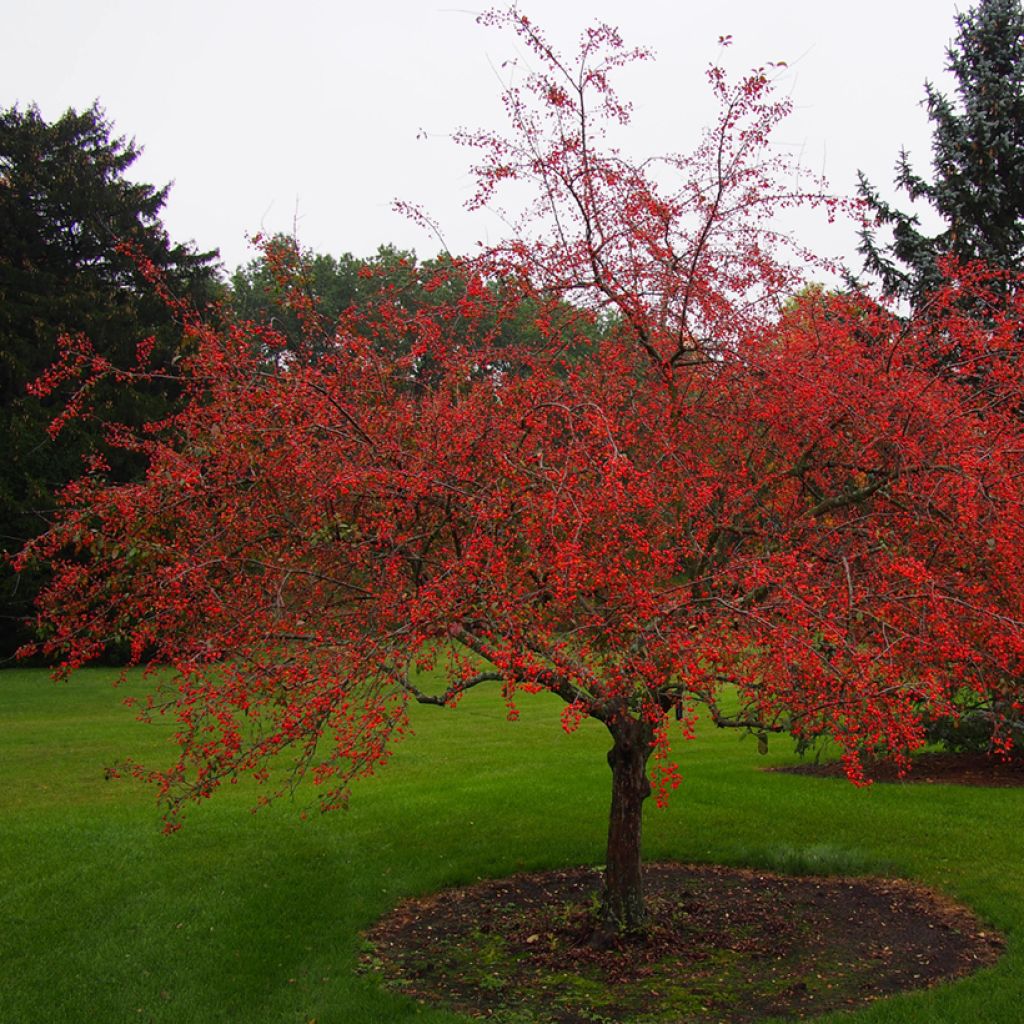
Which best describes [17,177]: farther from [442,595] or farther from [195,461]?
[442,595]

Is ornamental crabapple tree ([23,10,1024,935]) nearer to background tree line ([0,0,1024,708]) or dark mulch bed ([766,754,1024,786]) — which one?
dark mulch bed ([766,754,1024,786])

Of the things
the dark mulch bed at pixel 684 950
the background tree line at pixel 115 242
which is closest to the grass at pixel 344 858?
the dark mulch bed at pixel 684 950

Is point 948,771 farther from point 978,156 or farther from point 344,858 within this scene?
point 978,156

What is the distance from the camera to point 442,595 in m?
4.61

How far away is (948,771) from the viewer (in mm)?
11828

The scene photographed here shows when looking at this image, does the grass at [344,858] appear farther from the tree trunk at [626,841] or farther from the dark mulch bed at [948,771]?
the tree trunk at [626,841]

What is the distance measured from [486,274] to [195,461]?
2288mm

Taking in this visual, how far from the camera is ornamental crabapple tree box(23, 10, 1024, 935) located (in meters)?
4.61

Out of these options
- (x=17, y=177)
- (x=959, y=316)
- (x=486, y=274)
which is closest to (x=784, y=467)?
(x=959, y=316)

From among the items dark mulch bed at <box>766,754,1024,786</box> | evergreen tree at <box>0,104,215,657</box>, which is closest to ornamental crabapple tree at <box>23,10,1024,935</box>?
dark mulch bed at <box>766,754,1024,786</box>

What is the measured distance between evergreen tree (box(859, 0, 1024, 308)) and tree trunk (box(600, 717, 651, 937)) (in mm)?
14353

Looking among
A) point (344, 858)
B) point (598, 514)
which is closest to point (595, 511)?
point (598, 514)

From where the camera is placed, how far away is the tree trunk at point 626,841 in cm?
646

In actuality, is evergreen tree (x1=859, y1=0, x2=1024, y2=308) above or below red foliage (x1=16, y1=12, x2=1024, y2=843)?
above
